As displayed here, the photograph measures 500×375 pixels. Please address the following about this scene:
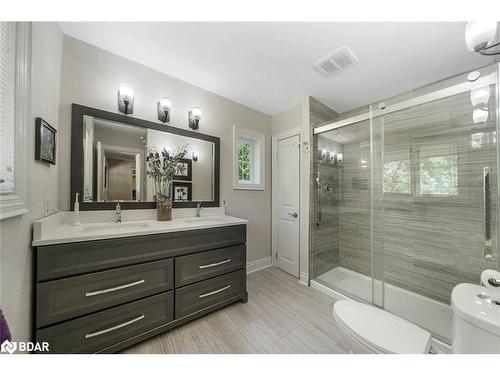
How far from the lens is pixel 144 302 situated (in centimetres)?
124

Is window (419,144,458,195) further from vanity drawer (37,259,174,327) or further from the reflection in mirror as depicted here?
vanity drawer (37,259,174,327)

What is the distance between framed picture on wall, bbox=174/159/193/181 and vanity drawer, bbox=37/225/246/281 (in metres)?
0.74

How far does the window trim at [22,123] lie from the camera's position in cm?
84

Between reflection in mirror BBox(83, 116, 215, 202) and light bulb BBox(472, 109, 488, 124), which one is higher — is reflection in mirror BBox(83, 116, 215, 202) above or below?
below

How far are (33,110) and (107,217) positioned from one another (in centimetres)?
92

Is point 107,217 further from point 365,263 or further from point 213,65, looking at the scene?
point 365,263

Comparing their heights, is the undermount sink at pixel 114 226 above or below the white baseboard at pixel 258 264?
above

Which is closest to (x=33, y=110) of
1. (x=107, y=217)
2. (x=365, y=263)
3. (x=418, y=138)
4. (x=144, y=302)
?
(x=107, y=217)

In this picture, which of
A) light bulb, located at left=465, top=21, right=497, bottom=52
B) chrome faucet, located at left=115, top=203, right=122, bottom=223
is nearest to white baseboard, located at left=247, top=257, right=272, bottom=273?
chrome faucet, located at left=115, top=203, right=122, bottom=223

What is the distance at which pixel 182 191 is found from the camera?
6.46 ft

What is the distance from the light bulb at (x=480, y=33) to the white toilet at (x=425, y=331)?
136cm

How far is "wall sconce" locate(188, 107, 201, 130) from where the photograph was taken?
6.56ft

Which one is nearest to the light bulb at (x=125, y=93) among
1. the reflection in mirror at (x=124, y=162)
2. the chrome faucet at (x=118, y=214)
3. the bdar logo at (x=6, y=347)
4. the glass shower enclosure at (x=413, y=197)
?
the reflection in mirror at (x=124, y=162)

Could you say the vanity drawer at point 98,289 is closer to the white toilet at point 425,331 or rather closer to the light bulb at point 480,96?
the white toilet at point 425,331
